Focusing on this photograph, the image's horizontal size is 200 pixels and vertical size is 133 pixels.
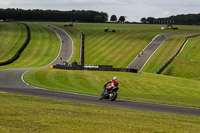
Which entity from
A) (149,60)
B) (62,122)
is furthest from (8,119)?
(149,60)

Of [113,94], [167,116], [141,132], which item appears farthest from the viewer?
[113,94]

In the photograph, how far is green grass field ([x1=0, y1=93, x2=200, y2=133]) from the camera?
52.2ft

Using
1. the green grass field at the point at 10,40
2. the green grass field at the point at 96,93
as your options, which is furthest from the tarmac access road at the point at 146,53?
the green grass field at the point at 10,40

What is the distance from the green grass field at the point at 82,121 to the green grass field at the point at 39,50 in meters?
62.7

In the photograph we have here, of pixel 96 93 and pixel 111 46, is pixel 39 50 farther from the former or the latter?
pixel 96 93

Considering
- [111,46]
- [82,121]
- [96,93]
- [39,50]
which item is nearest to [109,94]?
[96,93]

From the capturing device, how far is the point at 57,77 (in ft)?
168

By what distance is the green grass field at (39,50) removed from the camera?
91375 mm

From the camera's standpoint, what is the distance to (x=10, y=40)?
382ft

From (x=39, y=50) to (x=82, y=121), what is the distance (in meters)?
91.6

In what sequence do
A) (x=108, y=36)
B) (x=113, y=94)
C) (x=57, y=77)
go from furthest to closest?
(x=108, y=36) → (x=57, y=77) → (x=113, y=94)

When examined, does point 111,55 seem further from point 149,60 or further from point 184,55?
point 184,55

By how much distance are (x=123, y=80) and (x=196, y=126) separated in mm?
32596

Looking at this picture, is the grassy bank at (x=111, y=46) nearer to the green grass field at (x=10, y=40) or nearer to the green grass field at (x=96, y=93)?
the green grass field at (x=96, y=93)
